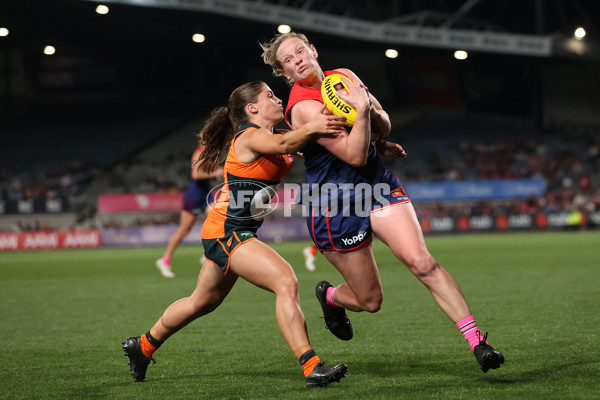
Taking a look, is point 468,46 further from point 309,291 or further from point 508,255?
point 309,291

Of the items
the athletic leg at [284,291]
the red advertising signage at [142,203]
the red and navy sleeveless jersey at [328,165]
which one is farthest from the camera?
the red advertising signage at [142,203]

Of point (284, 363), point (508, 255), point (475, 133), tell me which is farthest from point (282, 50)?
point (475, 133)

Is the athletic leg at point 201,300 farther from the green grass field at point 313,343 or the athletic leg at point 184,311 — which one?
the green grass field at point 313,343

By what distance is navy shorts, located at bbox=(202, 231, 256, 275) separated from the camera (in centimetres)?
484

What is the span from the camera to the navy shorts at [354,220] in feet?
16.5

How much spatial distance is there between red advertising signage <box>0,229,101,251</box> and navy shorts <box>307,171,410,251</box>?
2362cm

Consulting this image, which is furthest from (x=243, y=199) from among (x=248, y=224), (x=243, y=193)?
(x=248, y=224)

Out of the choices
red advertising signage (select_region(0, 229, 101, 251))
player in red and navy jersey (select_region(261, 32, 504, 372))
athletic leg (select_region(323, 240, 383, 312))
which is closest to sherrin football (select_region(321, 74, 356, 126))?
player in red and navy jersey (select_region(261, 32, 504, 372))

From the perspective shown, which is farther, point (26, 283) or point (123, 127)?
point (123, 127)

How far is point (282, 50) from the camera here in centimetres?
516

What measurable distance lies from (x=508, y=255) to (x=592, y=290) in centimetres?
744

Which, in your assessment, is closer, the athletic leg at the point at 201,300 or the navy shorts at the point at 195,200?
the athletic leg at the point at 201,300

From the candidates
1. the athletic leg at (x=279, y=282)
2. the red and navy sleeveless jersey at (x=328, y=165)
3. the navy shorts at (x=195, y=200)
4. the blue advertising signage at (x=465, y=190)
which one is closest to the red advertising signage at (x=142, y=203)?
the blue advertising signage at (x=465, y=190)

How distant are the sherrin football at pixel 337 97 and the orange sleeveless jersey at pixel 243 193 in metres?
0.51
